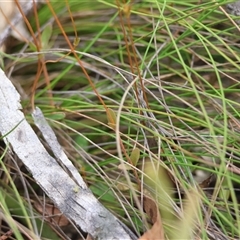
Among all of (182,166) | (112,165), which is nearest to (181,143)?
(182,166)

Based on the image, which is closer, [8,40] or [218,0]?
[218,0]

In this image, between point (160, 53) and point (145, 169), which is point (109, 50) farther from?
point (145, 169)

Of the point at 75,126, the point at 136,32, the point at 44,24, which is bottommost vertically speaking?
the point at 75,126

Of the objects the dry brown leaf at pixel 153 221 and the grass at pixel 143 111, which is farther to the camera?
the grass at pixel 143 111

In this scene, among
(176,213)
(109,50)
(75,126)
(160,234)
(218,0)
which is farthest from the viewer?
(109,50)

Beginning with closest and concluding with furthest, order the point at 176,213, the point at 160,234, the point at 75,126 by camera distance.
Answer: the point at 160,234 → the point at 176,213 → the point at 75,126

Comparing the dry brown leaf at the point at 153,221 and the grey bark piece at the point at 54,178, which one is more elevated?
the grey bark piece at the point at 54,178
